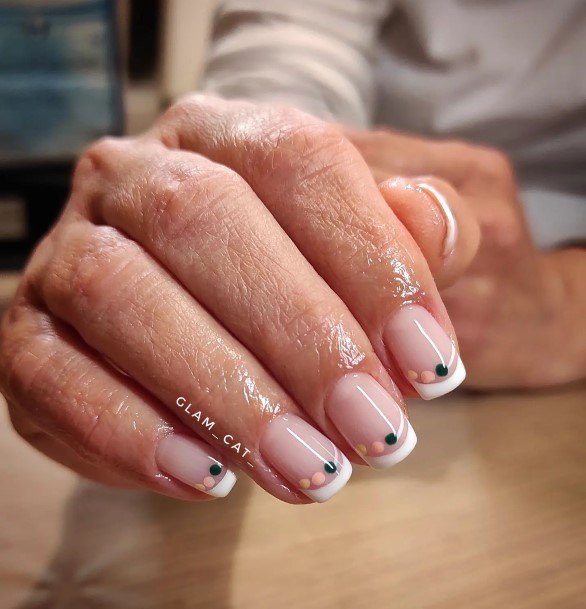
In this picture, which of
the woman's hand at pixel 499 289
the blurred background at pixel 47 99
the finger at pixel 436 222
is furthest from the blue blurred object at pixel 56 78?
the finger at pixel 436 222

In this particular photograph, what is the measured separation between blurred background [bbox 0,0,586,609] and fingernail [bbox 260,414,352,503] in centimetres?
8

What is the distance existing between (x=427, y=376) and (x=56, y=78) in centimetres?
78

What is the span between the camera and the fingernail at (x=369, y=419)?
0.24 metres

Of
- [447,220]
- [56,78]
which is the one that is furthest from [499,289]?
[56,78]

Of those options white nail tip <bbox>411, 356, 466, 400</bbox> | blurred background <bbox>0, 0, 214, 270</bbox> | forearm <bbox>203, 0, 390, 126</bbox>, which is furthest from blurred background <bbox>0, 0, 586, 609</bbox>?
blurred background <bbox>0, 0, 214, 270</bbox>

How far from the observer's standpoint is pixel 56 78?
867mm

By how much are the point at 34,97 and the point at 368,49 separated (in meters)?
0.49

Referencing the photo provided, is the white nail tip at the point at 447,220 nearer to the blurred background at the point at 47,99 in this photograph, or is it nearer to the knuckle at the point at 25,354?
the knuckle at the point at 25,354

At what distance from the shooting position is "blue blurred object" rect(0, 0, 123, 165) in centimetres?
81

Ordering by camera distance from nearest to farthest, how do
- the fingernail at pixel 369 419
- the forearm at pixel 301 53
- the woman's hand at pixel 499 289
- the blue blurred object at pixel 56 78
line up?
the fingernail at pixel 369 419, the woman's hand at pixel 499 289, the forearm at pixel 301 53, the blue blurred object at pixel 56 78

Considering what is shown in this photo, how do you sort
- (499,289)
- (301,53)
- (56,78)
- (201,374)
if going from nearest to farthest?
(201,374)
(499,289)
(301,53)
(56,78)

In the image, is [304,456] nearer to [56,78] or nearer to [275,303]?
[275,303]

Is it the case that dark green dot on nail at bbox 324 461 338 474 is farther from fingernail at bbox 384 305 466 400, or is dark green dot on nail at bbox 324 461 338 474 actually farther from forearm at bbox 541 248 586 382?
forearm at bbox 541 248 586 382

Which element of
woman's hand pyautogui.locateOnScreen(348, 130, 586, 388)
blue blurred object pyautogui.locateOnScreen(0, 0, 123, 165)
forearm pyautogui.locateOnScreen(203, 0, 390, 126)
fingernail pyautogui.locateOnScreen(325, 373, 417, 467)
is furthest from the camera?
blue blurred object pyautogui.locateOnScreen(0, 0, 123, 165)
